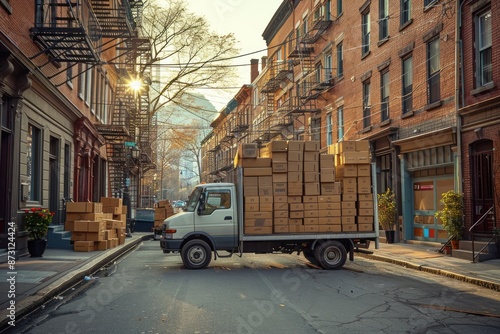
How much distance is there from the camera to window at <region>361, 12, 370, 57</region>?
23.6 m

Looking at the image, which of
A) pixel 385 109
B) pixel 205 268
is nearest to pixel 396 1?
pixel 385 109

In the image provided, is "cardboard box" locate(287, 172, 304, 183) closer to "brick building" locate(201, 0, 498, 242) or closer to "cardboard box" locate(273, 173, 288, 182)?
"cardboard box" locate(273, 173, 288, 182)

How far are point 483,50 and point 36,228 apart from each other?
44.2 ft

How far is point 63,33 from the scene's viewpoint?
14.6m

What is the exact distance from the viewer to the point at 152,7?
33.9m

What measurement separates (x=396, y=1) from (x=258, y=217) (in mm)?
12135

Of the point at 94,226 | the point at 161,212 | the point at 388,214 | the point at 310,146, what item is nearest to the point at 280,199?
the point at 310,146

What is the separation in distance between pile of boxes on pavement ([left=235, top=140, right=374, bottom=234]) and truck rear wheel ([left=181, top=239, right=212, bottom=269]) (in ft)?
3.92

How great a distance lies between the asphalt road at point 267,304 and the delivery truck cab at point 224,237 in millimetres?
554

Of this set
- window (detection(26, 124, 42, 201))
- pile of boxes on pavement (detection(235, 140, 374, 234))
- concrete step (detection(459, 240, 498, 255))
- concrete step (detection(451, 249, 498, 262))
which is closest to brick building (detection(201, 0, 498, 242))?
concrete step (detection(459, 240, 498, 255))

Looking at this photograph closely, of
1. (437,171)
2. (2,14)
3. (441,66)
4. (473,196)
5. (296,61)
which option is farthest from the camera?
(296,61)

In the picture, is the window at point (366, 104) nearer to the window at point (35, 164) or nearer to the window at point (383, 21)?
the window at point (383, 21)

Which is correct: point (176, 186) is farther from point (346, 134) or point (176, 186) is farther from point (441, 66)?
point (441, 66)

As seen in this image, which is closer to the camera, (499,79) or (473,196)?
(499,79)
